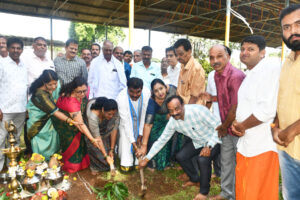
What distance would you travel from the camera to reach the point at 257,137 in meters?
2.07

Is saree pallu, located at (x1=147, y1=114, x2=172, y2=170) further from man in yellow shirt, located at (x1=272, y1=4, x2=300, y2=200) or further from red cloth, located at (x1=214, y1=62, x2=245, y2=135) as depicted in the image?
man in yellow shirt, located at (x1=272, y1=4, x2=300, y2=200)

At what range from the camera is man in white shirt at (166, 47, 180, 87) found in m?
5.03

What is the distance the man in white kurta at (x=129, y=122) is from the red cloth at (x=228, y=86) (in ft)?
4.74

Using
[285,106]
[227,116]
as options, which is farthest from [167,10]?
[285,106]

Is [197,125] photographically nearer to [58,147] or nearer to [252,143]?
[252,143]

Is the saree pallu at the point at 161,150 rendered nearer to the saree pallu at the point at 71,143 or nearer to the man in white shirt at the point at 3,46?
the saree pallu at the point at 71,143

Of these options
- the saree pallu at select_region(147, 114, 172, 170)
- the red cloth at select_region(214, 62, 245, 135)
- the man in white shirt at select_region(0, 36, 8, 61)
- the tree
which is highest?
the tree

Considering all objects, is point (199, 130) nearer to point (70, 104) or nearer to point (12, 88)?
point (70, 104)

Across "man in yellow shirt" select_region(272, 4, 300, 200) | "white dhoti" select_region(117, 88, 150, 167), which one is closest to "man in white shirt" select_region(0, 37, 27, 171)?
"white dhoti" select_region(117, 88, 150, 167)

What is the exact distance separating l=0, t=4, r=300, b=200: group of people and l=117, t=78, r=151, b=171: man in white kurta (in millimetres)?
18

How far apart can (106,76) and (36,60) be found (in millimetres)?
1340

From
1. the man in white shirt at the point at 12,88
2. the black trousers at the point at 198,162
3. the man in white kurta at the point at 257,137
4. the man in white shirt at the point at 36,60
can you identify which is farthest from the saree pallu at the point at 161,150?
the man in white shirt at the point at 36,60

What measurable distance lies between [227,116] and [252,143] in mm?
557

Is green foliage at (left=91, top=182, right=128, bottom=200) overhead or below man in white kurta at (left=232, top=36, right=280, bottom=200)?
below
